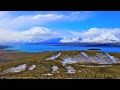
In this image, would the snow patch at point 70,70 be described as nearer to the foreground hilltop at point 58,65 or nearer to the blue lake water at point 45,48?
the foreground hilltop at point 58,65

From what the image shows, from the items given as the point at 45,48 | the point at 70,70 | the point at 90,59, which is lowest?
the point at 70,70

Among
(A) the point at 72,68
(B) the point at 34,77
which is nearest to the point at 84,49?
(A) the point at 72,68

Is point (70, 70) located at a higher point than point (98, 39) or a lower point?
lower


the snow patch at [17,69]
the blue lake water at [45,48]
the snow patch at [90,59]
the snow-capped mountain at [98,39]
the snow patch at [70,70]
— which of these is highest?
the snow-capped mountain at [98,39]

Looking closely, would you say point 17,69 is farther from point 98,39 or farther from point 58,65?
point 98,39

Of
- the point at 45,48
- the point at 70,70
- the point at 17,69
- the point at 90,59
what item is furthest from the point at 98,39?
the point at 17,69

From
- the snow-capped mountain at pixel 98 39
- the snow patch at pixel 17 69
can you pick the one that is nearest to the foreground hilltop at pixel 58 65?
the snow patch at pixel 17 69

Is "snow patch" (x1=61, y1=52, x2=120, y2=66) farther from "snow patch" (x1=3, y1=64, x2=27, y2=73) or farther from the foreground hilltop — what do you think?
"snow patch" (x1=3, y1=64, x2=27, y2=73)
